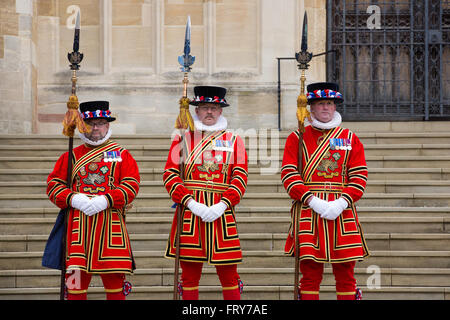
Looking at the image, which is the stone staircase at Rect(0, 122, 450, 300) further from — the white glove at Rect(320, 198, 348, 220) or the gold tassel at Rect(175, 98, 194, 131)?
the gold tassel at Rect(175, 98, 194, 131)

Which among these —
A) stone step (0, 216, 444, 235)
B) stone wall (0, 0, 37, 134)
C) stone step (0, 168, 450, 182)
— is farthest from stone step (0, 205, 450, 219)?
stone wall (0, 0, 37, 134)

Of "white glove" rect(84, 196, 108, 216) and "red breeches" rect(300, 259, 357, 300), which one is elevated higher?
"white glove" rect(84, 196, 108, 216)

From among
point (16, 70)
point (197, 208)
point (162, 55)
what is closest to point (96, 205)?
point (197, 208)

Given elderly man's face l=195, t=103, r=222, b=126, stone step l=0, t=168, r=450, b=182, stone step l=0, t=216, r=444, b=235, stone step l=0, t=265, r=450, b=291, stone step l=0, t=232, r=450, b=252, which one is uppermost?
elderly man's face l=195, t=103, r=222, b=126

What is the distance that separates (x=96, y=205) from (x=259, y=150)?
422 centimetres

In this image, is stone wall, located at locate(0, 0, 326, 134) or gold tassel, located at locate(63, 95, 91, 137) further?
stone wall, located at locate(0, 0, 326, 134)

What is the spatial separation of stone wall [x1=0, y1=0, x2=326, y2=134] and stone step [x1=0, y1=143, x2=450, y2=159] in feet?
4.84

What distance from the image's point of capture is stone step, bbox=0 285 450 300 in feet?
25.9

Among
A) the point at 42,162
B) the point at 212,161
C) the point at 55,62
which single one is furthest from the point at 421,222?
the point at 55,62

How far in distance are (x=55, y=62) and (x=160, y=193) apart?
3.85m

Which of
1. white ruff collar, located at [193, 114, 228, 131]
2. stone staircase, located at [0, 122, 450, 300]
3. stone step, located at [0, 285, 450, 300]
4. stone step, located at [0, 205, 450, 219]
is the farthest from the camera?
stone step, located at [0, 205, 450, 219]
